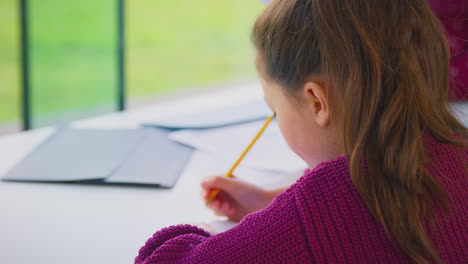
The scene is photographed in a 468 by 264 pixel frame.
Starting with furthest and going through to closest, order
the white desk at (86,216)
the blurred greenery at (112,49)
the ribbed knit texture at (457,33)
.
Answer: the blurred greenery at (112,49)
the ribbed knit texture at (457,33)
the white desk at (86,216)

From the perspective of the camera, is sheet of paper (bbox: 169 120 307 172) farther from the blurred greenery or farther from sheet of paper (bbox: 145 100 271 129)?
the blurred greenery

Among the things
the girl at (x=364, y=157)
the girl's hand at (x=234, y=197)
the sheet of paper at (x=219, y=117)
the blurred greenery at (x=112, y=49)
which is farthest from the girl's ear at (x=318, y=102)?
the blurred greenery at (x=112, y=49)

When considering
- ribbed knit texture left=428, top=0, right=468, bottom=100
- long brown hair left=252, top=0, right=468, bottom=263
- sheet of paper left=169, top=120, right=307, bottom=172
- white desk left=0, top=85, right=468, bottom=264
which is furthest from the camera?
ribbed knit texture left=428, top=0, right=468, bottom=100

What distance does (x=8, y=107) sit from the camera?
173 inches

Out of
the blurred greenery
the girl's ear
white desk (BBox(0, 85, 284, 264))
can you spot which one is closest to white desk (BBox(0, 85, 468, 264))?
white desk (BBox(0, 85, 284, 264))

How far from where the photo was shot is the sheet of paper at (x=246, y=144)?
1018mm

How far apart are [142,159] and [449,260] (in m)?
0.56

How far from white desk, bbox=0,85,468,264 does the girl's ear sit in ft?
0.83

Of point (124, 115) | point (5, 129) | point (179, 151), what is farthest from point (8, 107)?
point (179, 151)

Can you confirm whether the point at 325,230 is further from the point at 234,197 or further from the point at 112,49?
the point at 112,49

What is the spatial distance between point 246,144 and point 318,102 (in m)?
0.45

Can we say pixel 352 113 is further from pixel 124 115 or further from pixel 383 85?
pixel 124 115

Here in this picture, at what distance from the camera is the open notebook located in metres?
0.92

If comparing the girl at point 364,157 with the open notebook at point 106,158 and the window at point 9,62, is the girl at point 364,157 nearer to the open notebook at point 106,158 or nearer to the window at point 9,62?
the open notebook at point 106,158
